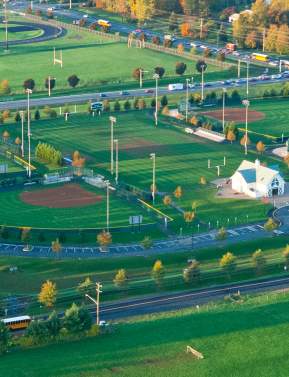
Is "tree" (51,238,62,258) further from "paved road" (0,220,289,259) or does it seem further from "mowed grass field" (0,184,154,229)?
"mowed grass field" (0,184,154,229)

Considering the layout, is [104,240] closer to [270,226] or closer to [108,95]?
[270,226]

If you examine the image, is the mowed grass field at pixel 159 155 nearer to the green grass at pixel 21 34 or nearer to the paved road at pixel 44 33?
the paved road at pixel 44 33

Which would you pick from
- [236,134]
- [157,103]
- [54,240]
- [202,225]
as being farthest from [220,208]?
[157,103]

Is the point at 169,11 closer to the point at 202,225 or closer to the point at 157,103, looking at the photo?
the point at 157,103

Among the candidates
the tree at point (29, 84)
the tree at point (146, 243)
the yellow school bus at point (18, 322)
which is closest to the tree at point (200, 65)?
the tree at point (29, 84)

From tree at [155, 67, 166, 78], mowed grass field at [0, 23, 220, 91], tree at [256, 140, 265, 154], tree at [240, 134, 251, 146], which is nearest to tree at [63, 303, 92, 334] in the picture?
tree at [256, 140, 265, 154]

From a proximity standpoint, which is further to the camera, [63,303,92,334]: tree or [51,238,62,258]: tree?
[51,238,62,258]: tree
